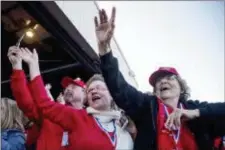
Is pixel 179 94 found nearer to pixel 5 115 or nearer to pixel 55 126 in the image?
pixel 55 126

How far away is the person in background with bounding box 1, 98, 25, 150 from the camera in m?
2.34

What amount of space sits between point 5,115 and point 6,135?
16 centimetres

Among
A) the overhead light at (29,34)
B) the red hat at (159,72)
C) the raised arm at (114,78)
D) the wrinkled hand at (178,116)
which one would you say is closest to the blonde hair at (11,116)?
the raised arm at (114,78)

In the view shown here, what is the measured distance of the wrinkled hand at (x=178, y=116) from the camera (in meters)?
1.92

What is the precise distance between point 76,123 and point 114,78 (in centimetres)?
47

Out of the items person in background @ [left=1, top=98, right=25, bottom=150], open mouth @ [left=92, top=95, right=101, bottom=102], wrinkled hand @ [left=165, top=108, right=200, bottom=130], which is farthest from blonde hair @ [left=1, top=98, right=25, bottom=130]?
wrinkled hand @ [left=165, top=108, right=200, bottom=130]

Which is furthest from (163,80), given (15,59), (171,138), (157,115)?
(15,59)

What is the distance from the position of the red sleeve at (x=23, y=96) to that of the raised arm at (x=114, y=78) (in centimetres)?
63

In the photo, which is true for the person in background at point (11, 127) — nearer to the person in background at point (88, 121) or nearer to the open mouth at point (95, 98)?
the person in background at point (88, 121)

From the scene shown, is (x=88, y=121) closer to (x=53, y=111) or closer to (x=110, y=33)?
(x=53, y=111)

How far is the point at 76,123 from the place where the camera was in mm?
2307

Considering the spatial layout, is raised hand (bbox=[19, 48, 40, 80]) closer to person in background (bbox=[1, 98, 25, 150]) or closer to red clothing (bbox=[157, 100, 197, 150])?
person in background (bbox=[1, 98, 25, 150])

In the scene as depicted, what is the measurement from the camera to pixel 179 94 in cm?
244

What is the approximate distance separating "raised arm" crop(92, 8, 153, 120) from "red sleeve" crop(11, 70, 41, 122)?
2.05 ft
